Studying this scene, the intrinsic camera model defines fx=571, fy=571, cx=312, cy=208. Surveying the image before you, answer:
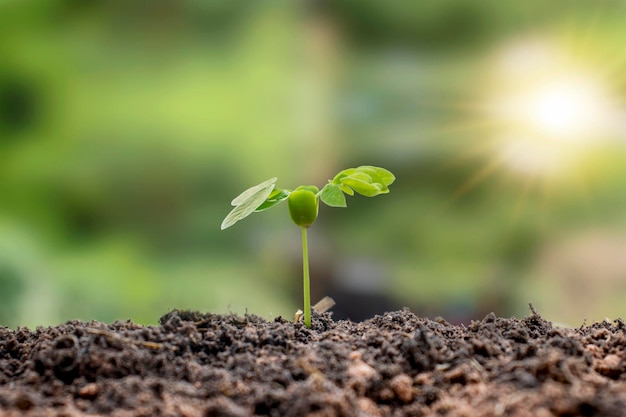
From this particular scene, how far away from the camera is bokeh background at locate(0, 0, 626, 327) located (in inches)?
66.1

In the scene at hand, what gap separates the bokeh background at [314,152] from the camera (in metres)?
1.68

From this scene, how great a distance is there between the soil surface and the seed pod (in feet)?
0.68

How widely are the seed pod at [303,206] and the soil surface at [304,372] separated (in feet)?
0.68

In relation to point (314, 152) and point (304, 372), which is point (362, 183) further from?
point (314, 152)

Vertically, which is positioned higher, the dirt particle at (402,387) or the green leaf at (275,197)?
the green leaf at (275,197)

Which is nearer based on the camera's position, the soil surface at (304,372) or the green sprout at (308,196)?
the soil surface at (304,372)

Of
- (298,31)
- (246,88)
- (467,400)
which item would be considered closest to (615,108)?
(298,31)

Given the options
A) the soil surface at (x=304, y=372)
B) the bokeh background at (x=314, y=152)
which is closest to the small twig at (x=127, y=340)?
the soil surface at (x=304, y=372)

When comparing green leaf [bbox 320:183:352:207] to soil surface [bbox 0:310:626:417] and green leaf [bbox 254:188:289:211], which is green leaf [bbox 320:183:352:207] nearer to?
green leaf [bbox 254:188:289:211]

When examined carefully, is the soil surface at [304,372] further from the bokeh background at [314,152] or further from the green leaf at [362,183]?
the bokeh background at [314,152]

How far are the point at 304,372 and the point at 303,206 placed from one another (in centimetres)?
38

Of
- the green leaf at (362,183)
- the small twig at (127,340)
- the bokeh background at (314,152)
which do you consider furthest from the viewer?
the bokeh background at (314,152)

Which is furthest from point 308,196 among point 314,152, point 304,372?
point 314,152

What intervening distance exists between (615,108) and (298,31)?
96cm
